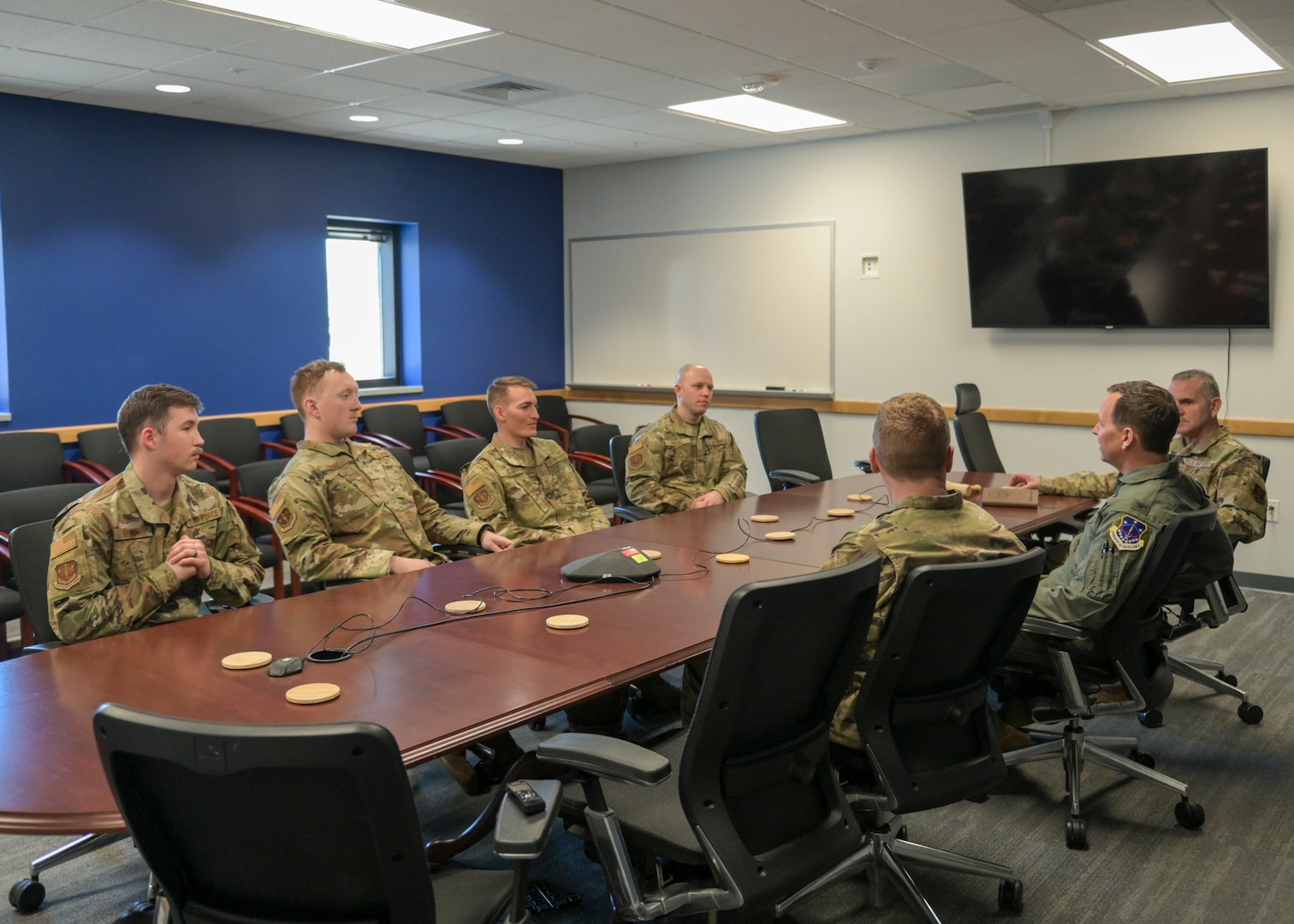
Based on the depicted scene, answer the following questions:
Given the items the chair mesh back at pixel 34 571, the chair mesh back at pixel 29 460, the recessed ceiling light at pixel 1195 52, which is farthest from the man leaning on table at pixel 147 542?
the recessed ceiling light at pixel 1195 52

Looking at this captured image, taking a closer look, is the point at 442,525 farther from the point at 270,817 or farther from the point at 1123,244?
the point at 1123,244

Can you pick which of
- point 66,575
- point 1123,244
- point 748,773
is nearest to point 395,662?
point 748,773

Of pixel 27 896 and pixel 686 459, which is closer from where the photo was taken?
pixel 27 896

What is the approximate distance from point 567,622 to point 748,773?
0.72 metres

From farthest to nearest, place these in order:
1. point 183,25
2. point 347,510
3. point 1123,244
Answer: point 1123,244
point 183,25
point 347,510

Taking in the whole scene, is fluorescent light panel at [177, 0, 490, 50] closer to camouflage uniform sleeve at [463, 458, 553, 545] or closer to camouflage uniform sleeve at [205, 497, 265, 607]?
camouflage uniform sleeve at [463, 458, 553, 545]

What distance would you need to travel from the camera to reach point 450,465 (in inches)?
235

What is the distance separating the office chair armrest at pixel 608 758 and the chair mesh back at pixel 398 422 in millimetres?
5563

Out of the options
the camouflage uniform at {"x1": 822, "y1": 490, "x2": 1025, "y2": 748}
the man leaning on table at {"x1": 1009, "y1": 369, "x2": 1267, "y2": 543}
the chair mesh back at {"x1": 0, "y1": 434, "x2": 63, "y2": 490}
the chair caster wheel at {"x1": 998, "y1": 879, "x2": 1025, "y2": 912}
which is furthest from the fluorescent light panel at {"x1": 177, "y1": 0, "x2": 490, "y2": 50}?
the chair caster wheel at {"x1": 998, "y1": 879, "x2": 1025, "y2": 912}

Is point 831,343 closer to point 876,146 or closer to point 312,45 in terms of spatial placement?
point 876,146

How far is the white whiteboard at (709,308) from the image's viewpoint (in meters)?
7.71

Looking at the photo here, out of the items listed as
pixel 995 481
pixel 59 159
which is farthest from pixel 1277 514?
pixel 59 159

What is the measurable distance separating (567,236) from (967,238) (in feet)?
11.5

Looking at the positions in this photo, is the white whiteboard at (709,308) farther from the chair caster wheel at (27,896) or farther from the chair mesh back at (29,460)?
the chair caster wheel at (27,896)
